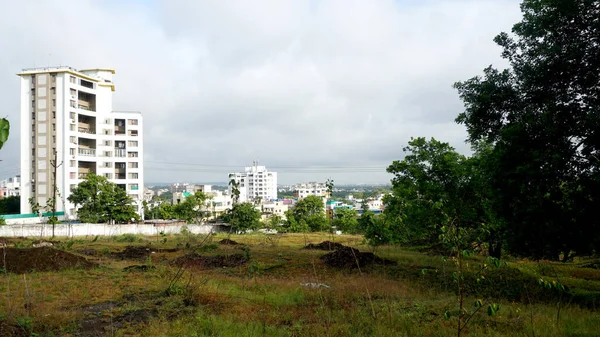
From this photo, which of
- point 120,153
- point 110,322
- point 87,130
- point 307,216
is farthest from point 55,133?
point 110,322

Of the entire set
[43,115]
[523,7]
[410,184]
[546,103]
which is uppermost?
[43,115]

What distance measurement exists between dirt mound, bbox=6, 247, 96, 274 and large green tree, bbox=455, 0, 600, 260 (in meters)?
13.5

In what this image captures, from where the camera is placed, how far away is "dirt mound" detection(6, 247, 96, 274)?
12.8 meters

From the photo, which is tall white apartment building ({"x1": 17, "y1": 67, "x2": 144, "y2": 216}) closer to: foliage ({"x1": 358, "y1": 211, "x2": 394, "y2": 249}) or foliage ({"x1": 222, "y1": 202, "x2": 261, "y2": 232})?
foliage ({"x1": 222, "y1": 202, "x2": 261, "y2": 232})

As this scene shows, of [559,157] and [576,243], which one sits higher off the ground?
[559,157]

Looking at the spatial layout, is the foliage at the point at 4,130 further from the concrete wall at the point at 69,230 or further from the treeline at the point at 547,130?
the concrete wall at the point at 69,230

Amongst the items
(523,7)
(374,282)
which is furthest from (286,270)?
(523,7)

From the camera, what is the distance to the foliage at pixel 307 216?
Answer: 55562 millimetres

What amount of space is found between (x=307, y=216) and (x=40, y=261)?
5029cm

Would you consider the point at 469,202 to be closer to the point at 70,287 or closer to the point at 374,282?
the point at 374,282

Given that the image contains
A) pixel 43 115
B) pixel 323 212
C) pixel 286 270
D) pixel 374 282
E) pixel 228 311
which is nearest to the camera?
pixel 228 311

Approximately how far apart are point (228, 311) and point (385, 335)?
3.14 metres

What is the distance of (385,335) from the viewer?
239 inches

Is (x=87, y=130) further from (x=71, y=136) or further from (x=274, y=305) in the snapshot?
(x=274, y=305)
